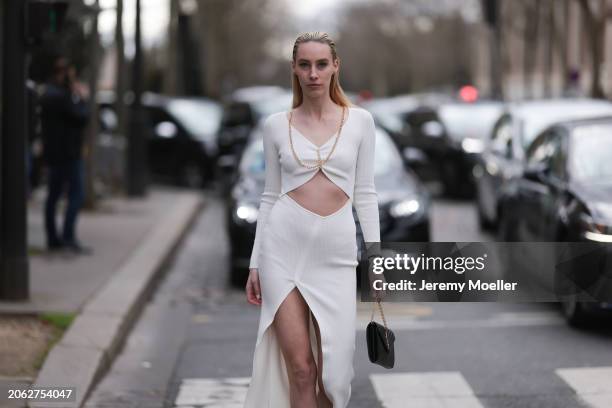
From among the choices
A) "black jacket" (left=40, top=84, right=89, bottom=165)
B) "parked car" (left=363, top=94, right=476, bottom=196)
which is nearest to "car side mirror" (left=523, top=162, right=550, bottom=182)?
"black jacket" (left=40, top=84, right=89, bottom=165)

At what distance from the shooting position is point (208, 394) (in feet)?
23.3

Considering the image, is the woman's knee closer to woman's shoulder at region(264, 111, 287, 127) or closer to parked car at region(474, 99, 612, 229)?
woman's shoulder at region(264, 111, 287, 127)

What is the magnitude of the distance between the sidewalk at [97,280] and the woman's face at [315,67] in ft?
8.22

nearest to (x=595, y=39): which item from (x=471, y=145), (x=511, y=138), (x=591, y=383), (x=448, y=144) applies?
(x=448, y=144)

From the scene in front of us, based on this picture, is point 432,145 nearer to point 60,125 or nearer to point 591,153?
point 60,125

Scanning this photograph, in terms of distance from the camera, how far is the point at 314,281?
16.0 feet

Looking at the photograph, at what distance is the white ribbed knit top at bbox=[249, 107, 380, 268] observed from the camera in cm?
487

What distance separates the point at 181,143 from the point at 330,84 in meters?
18.6

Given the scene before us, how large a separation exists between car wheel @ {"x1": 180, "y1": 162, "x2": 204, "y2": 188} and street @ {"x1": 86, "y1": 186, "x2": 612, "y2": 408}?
11.7 metres

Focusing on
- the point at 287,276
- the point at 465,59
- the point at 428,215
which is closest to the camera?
the point at 287,276

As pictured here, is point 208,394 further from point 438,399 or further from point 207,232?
point 207,232

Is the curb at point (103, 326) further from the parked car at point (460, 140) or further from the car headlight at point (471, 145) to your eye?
the parked car at point (460, 140)

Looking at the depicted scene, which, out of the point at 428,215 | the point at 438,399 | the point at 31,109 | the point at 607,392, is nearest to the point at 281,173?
the point at 438,399

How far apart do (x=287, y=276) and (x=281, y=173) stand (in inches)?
15.3
